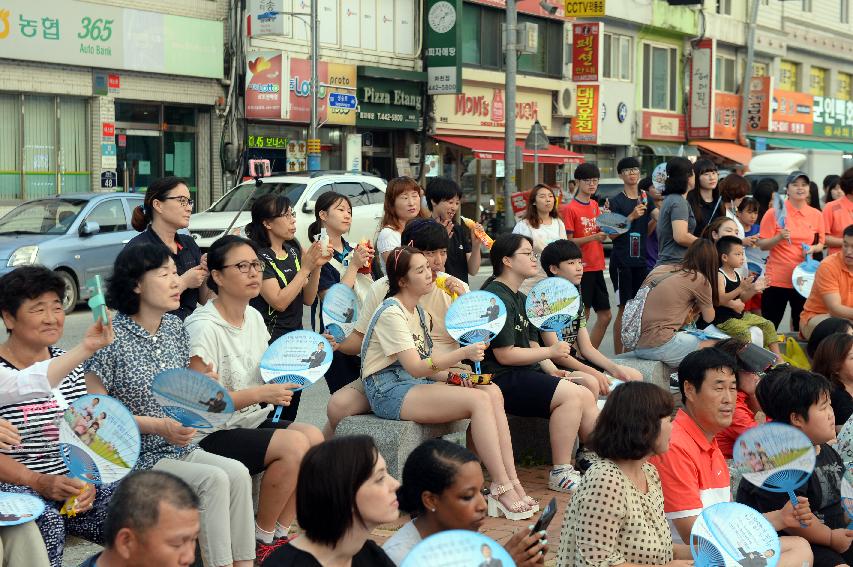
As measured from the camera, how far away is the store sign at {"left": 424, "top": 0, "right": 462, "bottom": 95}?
28.2 meters

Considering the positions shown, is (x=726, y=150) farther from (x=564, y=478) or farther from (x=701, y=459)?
(x=701, y=459)

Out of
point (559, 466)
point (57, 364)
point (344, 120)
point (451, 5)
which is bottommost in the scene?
point (559, 466)

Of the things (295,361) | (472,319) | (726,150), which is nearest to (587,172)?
(472,319)

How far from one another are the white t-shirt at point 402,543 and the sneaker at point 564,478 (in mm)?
3043

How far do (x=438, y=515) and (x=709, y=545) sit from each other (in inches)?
39.2

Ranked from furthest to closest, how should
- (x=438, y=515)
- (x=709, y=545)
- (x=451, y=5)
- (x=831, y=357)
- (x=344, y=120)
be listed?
(x=451, y=5) → (x=344, y=120) → (x=831, y=357) → (x=709, y=545) → (x=438, y=515)

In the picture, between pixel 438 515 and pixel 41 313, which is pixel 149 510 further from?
pixel 41 313

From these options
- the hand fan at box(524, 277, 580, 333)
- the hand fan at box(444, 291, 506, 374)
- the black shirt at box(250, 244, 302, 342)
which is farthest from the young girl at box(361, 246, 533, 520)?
the hand fan at box(524, 277, 580, 333)

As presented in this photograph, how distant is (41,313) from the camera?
15.2ft

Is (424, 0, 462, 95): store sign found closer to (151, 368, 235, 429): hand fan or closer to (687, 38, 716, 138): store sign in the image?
(687, 38, 716, 138): store sign

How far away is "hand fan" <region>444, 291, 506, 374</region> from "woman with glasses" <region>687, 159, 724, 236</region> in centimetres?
468

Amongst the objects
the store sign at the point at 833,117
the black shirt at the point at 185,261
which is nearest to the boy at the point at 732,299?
the black shirt at the point at 185,261

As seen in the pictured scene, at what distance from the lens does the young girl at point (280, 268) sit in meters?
6.71

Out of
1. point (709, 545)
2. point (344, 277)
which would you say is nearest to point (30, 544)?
point (709, 545)
